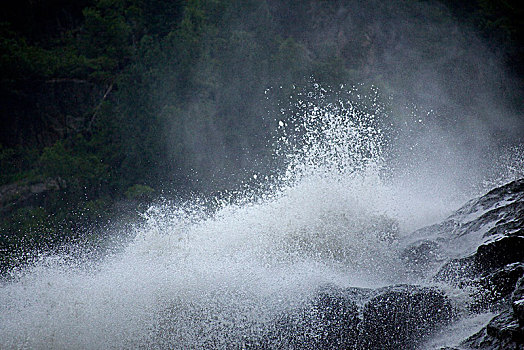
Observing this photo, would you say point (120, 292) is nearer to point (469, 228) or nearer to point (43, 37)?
point (469, 228)

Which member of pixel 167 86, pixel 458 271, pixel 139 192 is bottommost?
pixel 458 271

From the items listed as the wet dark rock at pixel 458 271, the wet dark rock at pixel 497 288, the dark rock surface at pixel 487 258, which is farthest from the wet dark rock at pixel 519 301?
the wet dark rock at pixel 458 271

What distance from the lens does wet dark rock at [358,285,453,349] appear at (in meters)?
5.16

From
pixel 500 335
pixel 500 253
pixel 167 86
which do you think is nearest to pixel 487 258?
pixel 500 253

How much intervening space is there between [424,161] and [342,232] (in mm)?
12027

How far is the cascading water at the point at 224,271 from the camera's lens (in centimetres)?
600

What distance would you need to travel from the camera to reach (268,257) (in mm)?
7637

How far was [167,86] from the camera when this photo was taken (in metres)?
19.7

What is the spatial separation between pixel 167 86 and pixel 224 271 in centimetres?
1413

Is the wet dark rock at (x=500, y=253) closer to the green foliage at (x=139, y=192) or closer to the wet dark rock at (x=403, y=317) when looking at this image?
the wet dark rock at (x=403, y=317)

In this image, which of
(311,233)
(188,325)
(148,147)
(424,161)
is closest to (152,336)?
(188,325)

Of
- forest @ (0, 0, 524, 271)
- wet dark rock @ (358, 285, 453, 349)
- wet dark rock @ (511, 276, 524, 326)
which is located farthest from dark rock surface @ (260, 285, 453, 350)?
forest @ (0, 0, 524, 271)

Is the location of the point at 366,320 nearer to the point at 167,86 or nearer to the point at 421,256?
the point at 421,256

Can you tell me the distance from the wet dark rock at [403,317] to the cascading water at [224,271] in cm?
84
